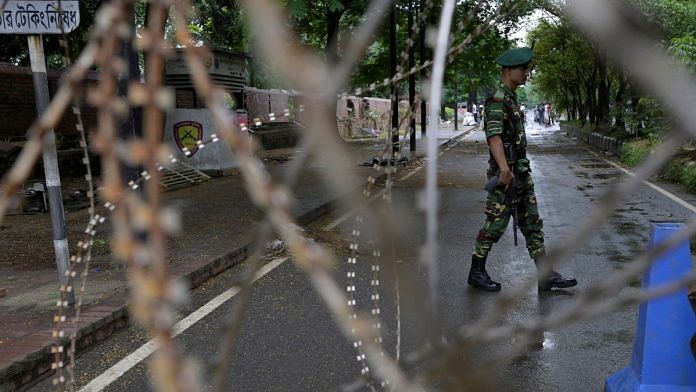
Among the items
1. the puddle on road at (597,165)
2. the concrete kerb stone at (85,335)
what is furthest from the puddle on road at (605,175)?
the concrete kerb stone at (85,335)

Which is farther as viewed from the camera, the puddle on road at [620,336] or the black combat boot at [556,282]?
the black combat boot at [556,282]

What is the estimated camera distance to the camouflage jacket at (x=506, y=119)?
502 cm

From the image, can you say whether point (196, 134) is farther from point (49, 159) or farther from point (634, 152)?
point (634, 152)

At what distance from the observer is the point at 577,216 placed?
29.5 ft

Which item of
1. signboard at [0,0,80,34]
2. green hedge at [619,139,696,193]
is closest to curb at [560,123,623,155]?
green hedge at [619,139,696,193]

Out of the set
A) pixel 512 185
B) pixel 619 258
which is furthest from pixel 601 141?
pixel 512 185

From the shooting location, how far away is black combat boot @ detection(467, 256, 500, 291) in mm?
5371

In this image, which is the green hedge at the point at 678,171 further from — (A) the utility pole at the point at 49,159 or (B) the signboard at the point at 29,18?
(B) the signboard at the point at 29,18

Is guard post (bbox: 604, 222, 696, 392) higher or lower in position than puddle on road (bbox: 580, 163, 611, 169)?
higher

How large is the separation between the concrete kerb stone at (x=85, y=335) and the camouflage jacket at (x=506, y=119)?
1435 millimetres

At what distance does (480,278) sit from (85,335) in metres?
3.04

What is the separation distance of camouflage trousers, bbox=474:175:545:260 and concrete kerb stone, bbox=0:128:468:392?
142cm

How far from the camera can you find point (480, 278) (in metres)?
5.41

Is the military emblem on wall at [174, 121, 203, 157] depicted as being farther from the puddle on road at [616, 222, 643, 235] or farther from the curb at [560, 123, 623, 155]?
the curb at [560, 123, 623, 155]
